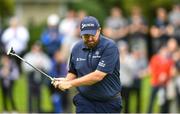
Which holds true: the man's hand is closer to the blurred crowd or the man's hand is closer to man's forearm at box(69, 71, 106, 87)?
man's forearm at box(69, 71, 106, 87)

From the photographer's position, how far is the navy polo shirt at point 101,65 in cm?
1173

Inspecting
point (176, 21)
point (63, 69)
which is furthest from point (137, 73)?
point (176, 21)

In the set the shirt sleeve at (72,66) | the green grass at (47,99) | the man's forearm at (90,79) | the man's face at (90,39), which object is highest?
the man's face at (90,39)

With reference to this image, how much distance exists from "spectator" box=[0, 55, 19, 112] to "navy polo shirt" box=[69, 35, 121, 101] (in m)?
8.05

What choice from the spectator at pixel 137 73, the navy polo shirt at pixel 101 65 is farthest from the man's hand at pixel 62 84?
the spectator at pixel 137 73

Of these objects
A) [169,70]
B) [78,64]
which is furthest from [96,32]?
[169,70]

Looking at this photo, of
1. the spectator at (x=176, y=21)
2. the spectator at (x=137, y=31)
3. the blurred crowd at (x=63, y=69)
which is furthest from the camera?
the spectator at (x=137, y=31)

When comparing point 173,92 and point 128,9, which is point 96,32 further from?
point 128,9

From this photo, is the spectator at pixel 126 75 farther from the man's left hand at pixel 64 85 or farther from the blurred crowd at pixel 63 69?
the man's left hand at pixel 64 85

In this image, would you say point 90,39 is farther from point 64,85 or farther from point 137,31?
point 137,31

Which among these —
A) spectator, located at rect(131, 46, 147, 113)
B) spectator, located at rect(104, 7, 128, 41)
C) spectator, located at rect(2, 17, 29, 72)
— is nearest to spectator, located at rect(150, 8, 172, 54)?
spectator, located at rect(104, 7, 128, 41)

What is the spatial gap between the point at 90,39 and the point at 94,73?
0.51m

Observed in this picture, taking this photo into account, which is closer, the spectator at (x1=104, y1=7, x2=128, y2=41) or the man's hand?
the man's hand

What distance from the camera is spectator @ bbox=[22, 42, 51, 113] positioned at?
64.2 feet
